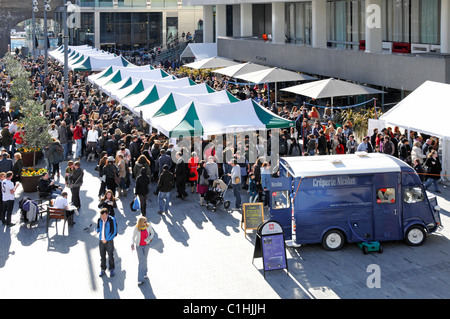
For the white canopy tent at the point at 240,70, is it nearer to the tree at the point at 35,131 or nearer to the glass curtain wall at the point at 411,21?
the glass curtain wall at the point at 411,21

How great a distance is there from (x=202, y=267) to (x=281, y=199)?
7.41ft

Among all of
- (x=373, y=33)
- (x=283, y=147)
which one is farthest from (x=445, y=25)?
(x=283, y=147)

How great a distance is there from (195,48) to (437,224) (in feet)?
122

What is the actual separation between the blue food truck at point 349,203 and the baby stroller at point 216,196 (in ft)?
10.7

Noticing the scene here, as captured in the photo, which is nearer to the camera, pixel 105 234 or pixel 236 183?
pixel 105 234

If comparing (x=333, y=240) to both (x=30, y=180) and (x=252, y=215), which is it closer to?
(x=252, y=215)

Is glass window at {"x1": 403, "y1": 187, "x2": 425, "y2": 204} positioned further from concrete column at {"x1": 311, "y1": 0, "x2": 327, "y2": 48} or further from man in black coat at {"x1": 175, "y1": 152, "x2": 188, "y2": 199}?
concrete column at {"x1": 311, "y1": 0, "x2": 327, "y2": 48}

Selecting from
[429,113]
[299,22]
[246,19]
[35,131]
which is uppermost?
[246,19]

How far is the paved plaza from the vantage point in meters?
11.5

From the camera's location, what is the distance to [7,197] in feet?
50.0

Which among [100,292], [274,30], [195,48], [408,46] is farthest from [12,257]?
[195,48]

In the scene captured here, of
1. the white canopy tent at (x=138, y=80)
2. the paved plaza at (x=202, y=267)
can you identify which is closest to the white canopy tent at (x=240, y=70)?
the white canopy tent at (x=138, y=80)

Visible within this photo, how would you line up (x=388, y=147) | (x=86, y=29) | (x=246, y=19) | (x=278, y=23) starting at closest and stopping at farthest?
(x=388, y=147), (x=278, y=23), (x=246, y=19), (x=86, y=29)

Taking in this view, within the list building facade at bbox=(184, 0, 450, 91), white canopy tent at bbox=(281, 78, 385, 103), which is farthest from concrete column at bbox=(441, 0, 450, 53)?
white canopy tent at bbox=(281, 78, 385, 103)
